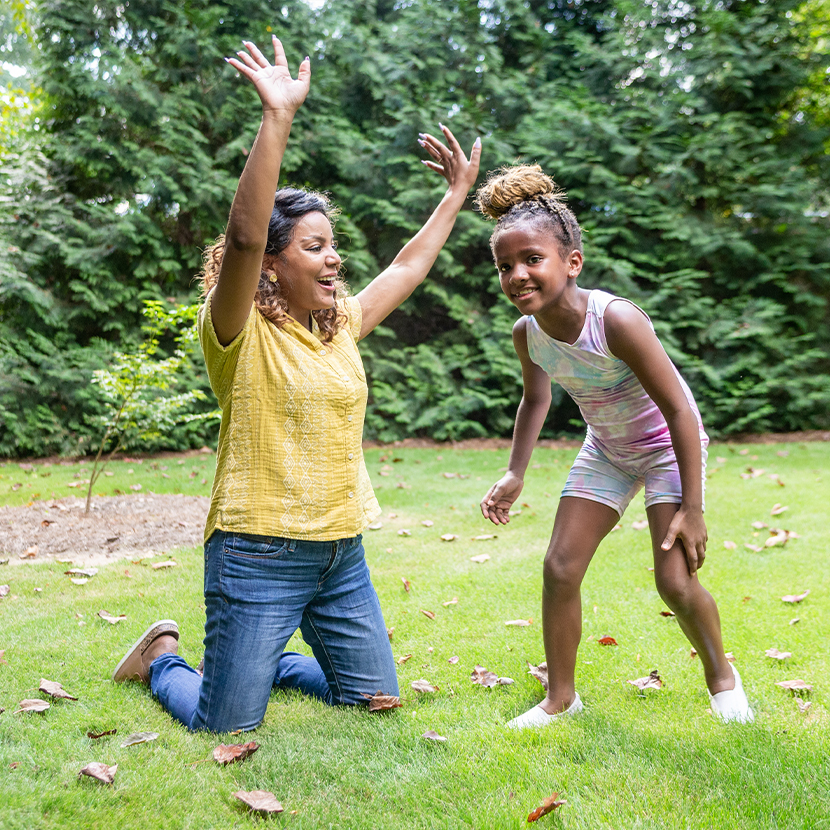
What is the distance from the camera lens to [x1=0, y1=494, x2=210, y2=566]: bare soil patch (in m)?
4.92

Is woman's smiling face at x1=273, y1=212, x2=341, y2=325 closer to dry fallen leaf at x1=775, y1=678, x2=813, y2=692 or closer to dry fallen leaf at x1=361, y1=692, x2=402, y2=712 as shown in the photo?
dry fallen leaf at x1=361, y1=692, x2=402, y2=712

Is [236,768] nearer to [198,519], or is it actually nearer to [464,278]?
[198,519]

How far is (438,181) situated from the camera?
448 inches

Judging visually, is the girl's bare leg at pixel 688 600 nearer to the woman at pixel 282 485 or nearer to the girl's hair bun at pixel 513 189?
the woman at pixel 282 485

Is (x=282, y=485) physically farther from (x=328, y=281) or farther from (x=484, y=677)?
(x=484, y=677)

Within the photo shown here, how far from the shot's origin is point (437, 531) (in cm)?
569

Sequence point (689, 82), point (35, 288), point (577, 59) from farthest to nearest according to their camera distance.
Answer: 1. point (577, 59)
2. point (689, 82)
3. point (35, 288)

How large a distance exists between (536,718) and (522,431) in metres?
1.10

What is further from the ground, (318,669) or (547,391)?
(547,391)

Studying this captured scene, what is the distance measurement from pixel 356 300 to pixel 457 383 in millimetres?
8630

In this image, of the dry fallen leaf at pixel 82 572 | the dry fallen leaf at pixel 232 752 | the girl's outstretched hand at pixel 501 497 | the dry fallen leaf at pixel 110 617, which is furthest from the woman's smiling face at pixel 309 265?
the dry fallen leaf at pixel 82 572

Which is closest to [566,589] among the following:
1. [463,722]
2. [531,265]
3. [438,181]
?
[463,722]

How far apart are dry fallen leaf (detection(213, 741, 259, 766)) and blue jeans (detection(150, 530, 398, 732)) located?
0.13 metres

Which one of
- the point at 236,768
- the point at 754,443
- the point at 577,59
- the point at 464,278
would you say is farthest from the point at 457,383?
the point at 236,768
